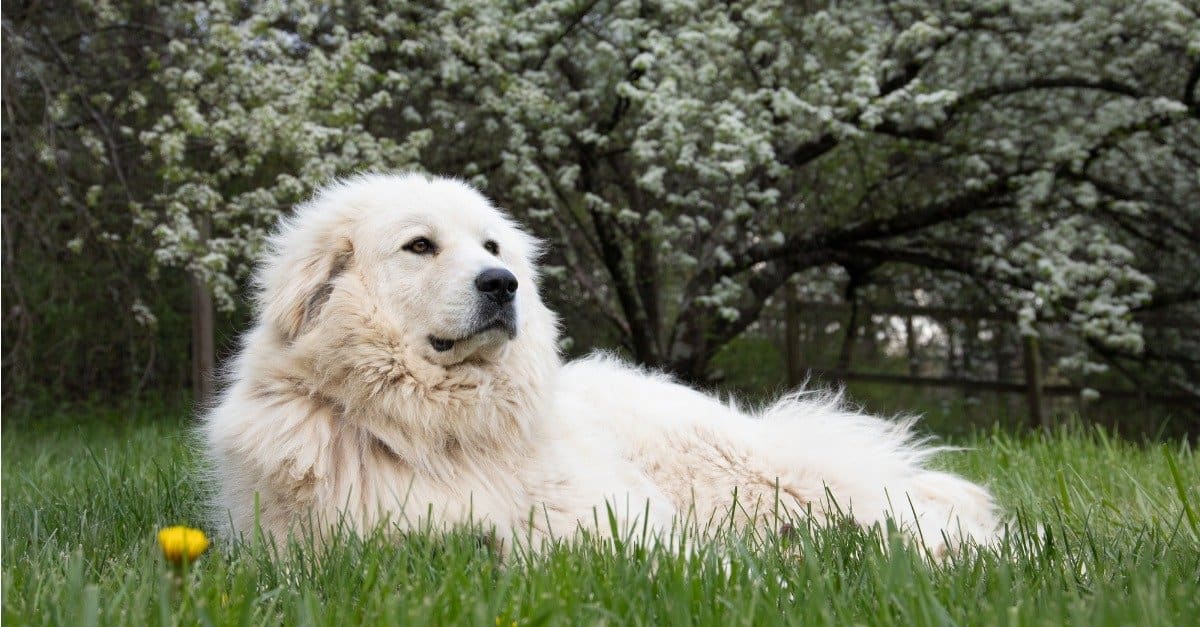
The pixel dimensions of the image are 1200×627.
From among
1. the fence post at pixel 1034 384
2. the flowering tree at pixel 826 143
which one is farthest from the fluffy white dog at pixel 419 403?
the fence post at pixel 1034 384

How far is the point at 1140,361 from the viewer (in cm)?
967

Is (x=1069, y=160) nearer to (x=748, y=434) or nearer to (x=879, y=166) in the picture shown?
(x=879, y=166)

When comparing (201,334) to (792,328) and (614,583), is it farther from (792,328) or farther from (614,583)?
(614,583)

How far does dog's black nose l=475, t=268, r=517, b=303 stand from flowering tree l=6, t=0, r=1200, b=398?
141 inches

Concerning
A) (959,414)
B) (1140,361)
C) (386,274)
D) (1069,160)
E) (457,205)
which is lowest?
(959,414)

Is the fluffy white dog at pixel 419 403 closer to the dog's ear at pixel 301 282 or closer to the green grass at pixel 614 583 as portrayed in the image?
the dog's ear at pixel 301 282

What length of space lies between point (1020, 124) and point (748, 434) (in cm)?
635

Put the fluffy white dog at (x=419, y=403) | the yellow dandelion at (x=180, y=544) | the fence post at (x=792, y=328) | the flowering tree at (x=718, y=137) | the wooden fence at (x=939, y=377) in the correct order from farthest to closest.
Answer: the fence post at (x=792, y=328)
the wooden fence at (x=939, y=377)
the flowering tree at (x=718, y=137)
the fluffy white dog at (x=419, y=403)
the yellow dandelion at (x=180, y=544)

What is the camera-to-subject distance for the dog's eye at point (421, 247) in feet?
9.58

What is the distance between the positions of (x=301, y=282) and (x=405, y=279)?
0.99 ft

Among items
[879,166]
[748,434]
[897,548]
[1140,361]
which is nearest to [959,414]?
[1140,361]

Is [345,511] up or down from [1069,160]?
down

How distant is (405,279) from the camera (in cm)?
286

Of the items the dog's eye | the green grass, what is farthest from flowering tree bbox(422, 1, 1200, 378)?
the green grass
